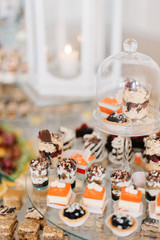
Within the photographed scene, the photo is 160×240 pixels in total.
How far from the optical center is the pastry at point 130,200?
142 cm

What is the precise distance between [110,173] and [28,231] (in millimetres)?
457

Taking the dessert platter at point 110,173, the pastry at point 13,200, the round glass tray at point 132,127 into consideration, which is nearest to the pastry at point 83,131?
the dessert platter at point 110,173

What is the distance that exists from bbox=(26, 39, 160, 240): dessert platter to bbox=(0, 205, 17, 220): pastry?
0.13 m

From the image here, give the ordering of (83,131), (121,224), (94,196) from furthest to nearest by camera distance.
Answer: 1. (83,131)
2. (94,196)
3. (121,224)

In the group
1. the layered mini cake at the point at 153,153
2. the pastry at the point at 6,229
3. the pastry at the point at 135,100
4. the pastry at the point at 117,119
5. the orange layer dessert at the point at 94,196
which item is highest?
the pastry at the point at 135,100

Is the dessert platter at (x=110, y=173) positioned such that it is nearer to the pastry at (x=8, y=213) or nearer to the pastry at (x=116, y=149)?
the pastry at (x=116, y=149)

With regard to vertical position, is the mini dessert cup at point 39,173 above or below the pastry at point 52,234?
above

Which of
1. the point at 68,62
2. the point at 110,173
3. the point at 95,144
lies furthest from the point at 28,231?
the point at 68,62

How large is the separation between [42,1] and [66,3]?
0.68 feet

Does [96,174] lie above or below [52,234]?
above

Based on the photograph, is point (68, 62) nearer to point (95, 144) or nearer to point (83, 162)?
point (95, 144)

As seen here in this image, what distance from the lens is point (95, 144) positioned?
182 centimetres

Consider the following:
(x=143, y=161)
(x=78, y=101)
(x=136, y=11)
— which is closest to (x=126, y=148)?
(x=143, y=161)

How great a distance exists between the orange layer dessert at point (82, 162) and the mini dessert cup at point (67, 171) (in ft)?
0.22
